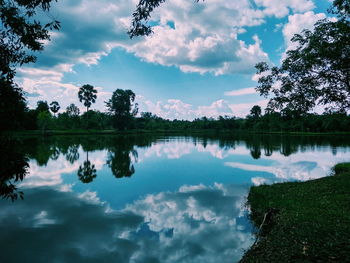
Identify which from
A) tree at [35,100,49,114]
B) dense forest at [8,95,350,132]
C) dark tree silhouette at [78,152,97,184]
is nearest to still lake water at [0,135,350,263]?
dark tree silhouette at [78,152,97,184]

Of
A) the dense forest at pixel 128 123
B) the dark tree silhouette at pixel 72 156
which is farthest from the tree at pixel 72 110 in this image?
the dark tree silhouette at pixel 72 156

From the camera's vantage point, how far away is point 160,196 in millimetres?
14461

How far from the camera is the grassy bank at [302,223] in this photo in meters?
5.73

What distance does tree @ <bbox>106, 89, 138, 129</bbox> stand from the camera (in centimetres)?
10176

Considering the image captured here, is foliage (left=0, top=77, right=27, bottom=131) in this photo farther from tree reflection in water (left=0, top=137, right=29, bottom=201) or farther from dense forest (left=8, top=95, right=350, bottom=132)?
dense forest (left=8, top=95, right=350, bottom=132)

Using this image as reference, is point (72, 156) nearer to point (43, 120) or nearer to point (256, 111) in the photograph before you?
point (43, 120)

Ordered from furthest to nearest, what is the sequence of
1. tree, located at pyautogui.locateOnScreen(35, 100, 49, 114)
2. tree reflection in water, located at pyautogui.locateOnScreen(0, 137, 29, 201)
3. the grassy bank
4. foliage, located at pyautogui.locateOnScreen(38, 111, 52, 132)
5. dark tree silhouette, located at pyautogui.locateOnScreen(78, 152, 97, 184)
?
tree, located at pyautogui.locateOnScreen(35, 100, 49, 114) → foliage, located at pyautogui.locateOnScreen(38, 111, 52, 132) → dark tree silhouette, located at pyautogui.locateOnScreen(78, 152, 97, 184) → the grassy bank → tree reflection in water, located at pyautogui.locateOnScreen(0, 137, 29, 201)

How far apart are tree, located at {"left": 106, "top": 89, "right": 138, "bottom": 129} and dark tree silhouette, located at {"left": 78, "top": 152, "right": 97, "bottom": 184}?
78501mm

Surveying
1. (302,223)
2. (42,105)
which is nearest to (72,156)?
(302,223)

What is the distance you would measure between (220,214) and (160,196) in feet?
14.9

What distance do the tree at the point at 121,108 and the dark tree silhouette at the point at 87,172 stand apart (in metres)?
78.5

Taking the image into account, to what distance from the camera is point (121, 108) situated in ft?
334

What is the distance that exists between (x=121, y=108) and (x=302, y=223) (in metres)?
99.5

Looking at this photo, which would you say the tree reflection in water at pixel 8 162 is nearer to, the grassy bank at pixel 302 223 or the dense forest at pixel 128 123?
the grassy bank at pixel 302 223
